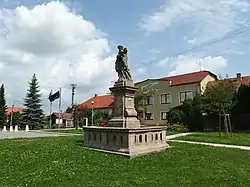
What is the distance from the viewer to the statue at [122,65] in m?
13.8

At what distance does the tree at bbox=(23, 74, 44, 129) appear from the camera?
55.4 m

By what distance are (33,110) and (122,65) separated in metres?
45.4

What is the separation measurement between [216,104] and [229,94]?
5.67ft

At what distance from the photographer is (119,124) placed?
1313cm

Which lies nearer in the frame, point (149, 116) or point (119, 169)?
point (119, 169)

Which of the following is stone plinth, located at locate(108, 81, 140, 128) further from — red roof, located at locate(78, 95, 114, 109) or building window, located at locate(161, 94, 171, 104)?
red roof, located at locate(78, 95, 114, 109)

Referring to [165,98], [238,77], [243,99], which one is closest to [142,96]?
[165,98]

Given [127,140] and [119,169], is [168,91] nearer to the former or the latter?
[127,140]

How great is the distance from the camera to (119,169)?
338 inches

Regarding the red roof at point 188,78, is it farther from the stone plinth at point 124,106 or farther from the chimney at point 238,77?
the stone plinth at point 124,106

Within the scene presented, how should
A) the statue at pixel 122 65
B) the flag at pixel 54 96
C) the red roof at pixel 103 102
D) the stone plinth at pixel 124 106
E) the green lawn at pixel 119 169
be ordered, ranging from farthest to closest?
the red roof at pixel 103 102 < the flag at pixel 54 96 < the statue at pixel 122 65 < the stone plinth at pixel 124 106 < the green lawn at pixel 119 169

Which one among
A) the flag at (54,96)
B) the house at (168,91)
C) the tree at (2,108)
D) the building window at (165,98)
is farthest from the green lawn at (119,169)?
the tree at (2,108)

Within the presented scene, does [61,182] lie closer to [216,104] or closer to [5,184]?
[5,184]

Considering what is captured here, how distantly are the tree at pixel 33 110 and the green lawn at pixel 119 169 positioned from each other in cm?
4558
